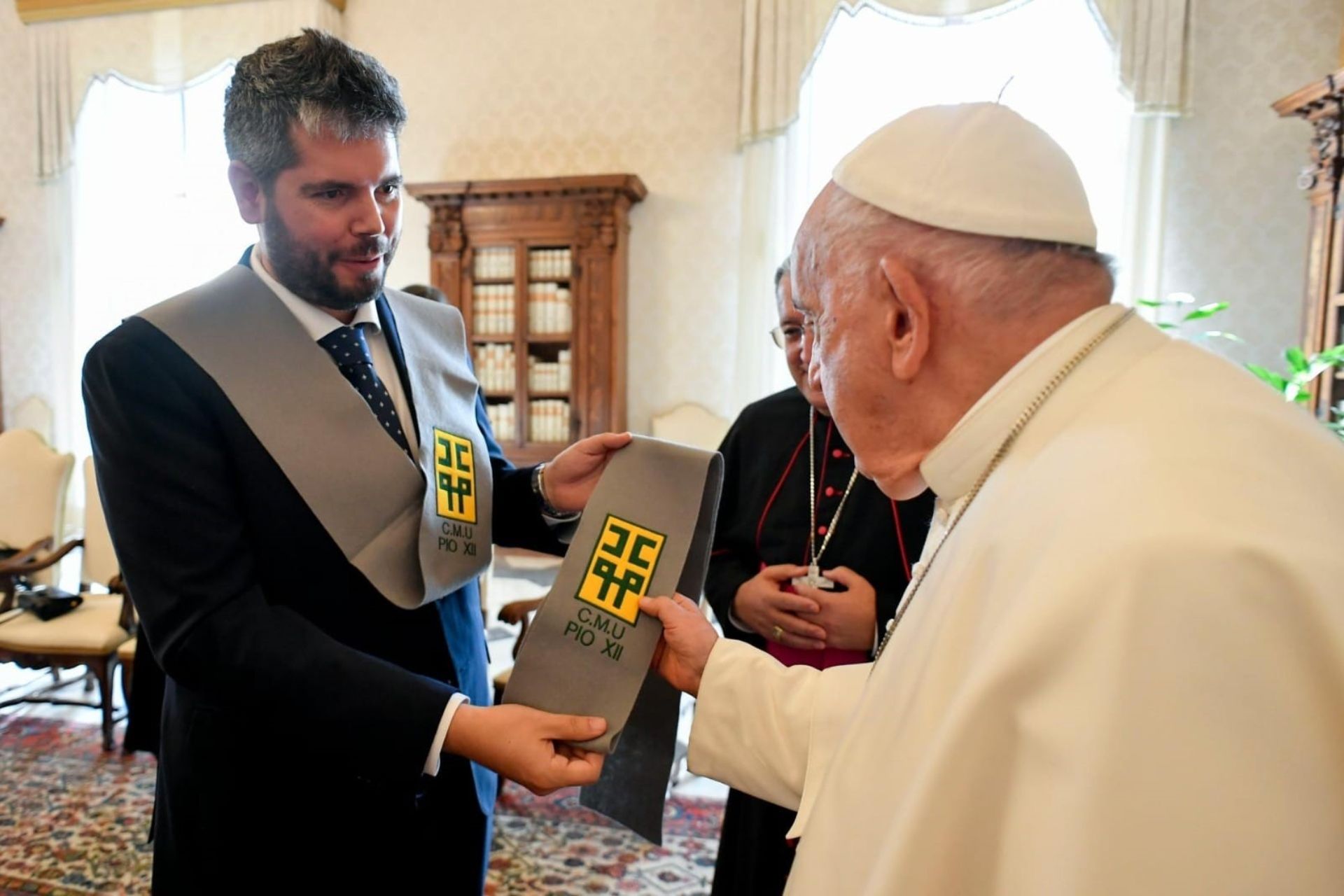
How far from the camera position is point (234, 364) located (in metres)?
1.10

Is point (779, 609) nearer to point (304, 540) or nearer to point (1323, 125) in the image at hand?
point (304, 540)

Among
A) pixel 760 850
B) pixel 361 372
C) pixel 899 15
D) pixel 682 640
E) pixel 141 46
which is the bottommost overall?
pixel 760 850

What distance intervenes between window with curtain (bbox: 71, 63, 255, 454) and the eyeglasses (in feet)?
16.7

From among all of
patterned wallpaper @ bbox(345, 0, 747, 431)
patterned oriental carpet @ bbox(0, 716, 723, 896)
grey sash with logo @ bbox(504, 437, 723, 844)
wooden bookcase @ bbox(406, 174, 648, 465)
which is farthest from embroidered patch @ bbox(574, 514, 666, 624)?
patterned wallpaper @ bbox(345, 0, 747, 431)

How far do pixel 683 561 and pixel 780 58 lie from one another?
165 inches

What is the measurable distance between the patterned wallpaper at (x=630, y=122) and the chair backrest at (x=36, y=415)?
302 cm

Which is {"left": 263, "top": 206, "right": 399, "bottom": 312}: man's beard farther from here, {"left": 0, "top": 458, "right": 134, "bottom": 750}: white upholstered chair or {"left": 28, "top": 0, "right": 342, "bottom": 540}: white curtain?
{"left": 28, "top": 0, "right": 342, "bottom": 540}: white curtain

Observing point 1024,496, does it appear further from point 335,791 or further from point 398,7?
point 398,7

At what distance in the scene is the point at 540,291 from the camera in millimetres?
4887

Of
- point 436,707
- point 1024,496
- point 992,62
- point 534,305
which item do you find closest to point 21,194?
point 534,305

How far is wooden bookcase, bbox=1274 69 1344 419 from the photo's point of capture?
349 cm

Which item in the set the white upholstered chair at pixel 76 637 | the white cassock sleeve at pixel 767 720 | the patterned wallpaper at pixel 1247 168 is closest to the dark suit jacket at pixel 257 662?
the white cassock sleeve at pixel 767 720

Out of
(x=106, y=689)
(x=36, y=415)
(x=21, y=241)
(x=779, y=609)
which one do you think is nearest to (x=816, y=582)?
(x=779, y=609)

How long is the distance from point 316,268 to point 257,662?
0.53 metres
